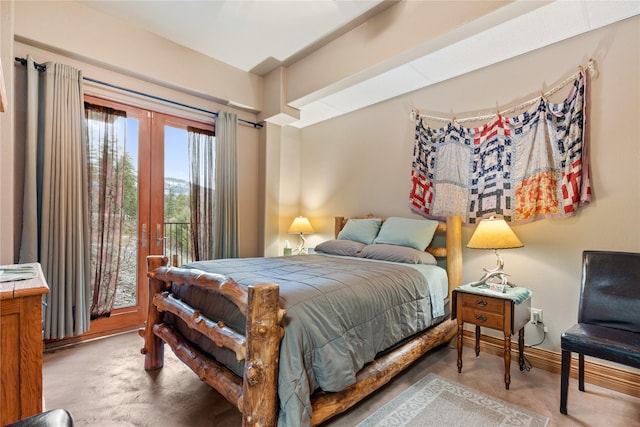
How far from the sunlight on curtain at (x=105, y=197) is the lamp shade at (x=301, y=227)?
2.05m

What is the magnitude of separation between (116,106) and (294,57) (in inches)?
80.1

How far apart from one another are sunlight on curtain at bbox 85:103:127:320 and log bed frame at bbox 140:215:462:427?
3.46ft

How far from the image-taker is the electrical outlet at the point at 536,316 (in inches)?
97.3

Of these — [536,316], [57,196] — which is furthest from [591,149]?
[57,196]

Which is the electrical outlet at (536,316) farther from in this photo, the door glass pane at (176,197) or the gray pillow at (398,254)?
the door glass pane at (176,197)

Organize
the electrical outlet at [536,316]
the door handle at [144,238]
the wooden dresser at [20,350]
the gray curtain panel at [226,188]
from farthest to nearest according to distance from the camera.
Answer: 1. the gray curtain panel at [226,188]
2. the door handle at [144,238]
3. the electrical outlet at [536,316]
4. the wooden dresser at [20,350]

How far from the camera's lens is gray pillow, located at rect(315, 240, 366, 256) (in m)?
3.18

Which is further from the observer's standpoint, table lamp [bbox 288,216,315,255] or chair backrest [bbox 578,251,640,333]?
table lamp [bbox 288,216,315,255]

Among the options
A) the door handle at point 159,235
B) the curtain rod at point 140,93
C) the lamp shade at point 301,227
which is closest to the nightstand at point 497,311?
the lamp shade at point 301,227

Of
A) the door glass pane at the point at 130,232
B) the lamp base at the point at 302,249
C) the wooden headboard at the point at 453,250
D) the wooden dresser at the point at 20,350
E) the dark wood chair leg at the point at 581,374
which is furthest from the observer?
the lamp base at the point at 302,249

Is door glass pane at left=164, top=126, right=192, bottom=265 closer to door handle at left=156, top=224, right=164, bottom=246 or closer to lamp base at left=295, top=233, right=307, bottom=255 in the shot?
door handle at left=156, top=224, right=164, bottom=246

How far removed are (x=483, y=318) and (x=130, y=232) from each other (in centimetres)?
349

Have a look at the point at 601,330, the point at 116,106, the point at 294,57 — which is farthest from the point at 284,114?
the point at 601,330

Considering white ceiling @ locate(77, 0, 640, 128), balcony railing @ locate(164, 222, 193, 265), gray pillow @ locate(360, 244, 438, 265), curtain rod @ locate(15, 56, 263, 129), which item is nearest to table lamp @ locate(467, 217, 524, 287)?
gray pillow @ locate(360, 244, 438, 265)
